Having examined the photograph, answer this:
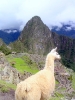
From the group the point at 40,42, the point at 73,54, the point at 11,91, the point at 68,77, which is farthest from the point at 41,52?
the point at 11,91

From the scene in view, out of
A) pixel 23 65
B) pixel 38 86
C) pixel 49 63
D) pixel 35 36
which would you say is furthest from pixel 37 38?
pixel 38 86

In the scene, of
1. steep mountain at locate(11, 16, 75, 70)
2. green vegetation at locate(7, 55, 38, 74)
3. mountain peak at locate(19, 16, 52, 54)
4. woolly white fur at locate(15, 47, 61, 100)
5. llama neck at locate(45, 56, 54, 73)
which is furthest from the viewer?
mountain peak at locate(19, 16, 52, 54)

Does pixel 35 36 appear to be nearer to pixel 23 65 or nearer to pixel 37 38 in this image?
pixel 37 38

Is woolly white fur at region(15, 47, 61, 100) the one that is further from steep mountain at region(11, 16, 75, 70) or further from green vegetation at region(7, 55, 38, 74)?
steep mountain at region(11, 16, 75, 70)

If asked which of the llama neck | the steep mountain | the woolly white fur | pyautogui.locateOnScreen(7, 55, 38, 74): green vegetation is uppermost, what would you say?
the steep mountain

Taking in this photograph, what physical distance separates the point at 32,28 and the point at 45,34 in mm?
12728

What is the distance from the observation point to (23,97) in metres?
7.56

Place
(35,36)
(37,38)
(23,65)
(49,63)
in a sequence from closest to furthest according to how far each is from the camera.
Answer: (49,63) < (23,65) < (35,36) < (37,38)

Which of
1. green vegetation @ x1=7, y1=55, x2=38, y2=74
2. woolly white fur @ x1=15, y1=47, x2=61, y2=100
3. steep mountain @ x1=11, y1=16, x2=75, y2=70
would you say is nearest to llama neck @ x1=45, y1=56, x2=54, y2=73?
woolly white fur @ x1=15, y1=47, x2=61, y2=100

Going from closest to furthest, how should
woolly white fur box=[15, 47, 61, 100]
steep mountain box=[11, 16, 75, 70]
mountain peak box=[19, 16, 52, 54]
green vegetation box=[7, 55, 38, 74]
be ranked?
woolly white fur box=[15, 47, 61, 100], green vegetation box=[7, 55, 38, 74], steep mountain box=[11, 16, 75, 70], mountain peak box=[19, 16, 52, 54]

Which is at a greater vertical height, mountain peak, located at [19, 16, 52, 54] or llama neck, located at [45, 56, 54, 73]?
mountain peak, located at [19, 16, 52, 54]

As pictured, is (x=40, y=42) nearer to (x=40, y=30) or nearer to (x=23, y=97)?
(x=40, y=30)

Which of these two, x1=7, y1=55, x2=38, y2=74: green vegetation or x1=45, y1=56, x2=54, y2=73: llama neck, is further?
x1=7, y1=55, x2=38, y2=74: green vegetation

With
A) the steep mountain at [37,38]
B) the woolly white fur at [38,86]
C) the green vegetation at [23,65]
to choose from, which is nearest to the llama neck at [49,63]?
the woolly white fur at [38,86]
